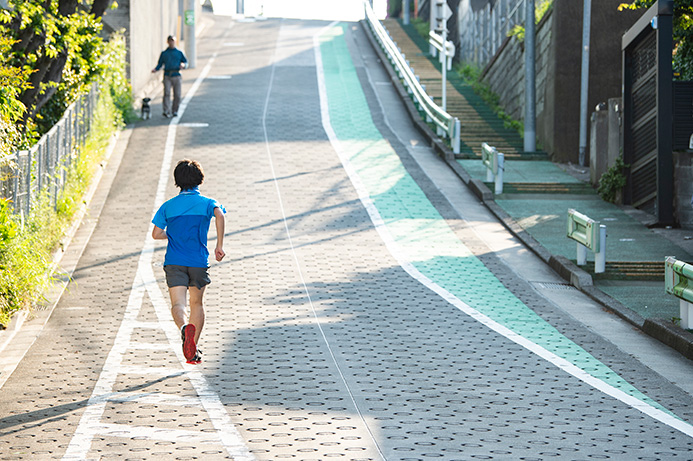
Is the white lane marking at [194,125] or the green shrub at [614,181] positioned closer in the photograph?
the green shrub at [614,181]

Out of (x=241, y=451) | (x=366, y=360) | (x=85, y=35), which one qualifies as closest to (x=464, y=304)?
(x=366, y=360)

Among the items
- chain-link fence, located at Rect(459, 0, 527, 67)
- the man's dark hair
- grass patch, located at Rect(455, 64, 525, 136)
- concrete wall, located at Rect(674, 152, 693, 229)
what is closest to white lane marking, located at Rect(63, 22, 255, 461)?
the man's dark hair

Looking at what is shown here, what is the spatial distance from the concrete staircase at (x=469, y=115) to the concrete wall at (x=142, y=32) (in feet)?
28.5

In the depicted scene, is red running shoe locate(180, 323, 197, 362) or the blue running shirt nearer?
red running shoe locate(180, 323, 197, 362)

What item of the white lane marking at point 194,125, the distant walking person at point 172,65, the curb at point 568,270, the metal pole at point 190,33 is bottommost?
the curb at point 568,270

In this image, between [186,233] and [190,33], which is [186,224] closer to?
[186,233]

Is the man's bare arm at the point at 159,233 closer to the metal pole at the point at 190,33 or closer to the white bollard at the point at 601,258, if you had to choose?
the white bollard at the point at 601,258

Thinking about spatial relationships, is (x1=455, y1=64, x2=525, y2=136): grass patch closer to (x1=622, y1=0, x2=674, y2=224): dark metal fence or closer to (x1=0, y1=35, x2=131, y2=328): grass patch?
(x1=622, y1=0, x2=674, y2=224): dark metal fence

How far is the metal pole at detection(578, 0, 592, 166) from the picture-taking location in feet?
77.3

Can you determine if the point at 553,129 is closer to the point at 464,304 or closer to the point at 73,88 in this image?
the point at 73,88

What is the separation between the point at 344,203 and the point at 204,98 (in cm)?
1290

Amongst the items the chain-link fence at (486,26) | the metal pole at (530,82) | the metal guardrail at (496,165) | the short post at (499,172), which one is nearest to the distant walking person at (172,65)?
the metal pole at (530,82)

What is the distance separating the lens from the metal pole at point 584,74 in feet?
77.3

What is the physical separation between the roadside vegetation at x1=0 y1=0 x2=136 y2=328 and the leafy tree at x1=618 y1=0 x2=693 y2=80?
9836 millimetres
